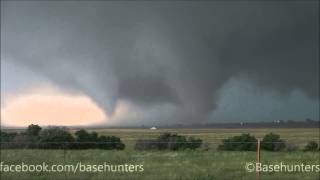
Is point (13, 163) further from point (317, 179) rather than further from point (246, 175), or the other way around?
point (317, 179)

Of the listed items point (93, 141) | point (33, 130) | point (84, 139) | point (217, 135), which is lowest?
point (217, 135)

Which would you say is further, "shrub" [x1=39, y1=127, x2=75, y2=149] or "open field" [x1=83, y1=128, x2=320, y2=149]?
"open field" [x1=83, y1=128, x2=320, y2=149]

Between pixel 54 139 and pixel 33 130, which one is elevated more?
pixel 33 130

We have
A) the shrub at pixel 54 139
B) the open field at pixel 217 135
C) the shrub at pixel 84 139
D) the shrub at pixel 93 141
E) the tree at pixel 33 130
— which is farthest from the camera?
the open field at pixel 217 135

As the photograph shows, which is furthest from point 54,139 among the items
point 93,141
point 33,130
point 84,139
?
point 33,130

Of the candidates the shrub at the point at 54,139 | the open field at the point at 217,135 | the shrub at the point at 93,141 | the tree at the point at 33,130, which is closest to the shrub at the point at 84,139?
the shrub at the point at 93,141

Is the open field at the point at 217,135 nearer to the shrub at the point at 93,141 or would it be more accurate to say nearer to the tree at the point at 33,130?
the shrub at the point at 93,141

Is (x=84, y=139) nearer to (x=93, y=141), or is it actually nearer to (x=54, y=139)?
(x=93, y=141)

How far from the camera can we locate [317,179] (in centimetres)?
2150

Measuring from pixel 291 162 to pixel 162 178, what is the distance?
11.6 meters

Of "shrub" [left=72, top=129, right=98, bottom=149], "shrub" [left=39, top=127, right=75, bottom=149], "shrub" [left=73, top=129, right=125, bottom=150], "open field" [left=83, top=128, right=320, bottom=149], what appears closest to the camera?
"shrub" [left=39, top=127, right=75, bottom=149]

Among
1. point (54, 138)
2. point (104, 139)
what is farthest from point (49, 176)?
point (104, 139)

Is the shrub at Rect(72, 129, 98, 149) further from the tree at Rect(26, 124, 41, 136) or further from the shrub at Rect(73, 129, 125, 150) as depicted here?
the tree at Rect(26, 124, 41, 136)

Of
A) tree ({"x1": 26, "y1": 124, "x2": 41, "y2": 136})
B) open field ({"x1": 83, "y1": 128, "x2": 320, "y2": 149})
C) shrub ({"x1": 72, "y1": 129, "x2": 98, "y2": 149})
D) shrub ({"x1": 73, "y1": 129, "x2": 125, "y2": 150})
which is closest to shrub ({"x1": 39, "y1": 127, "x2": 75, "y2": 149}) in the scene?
shrub ({"x1": 72, "y1": 129, "x2": 98, "y2": 149})
